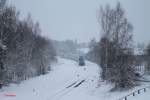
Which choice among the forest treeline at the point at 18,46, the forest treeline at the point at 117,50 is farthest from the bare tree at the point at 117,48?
the forest treeline at the point at 18,46

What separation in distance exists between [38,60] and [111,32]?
91.2 ft

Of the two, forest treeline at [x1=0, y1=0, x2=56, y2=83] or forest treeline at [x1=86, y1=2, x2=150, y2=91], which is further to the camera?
forest treeline at [x1=0, y1=0, x2=56, y2=83]

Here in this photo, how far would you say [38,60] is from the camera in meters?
55.8

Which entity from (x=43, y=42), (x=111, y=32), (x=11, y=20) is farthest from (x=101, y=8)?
(x=43, y=42)

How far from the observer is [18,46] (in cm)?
3991

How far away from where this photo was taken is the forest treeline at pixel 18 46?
33.3m

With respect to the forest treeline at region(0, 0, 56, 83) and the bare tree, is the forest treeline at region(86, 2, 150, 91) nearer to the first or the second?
the bare tree

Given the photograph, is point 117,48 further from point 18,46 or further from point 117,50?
point 18,46

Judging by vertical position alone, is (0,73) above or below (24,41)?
below

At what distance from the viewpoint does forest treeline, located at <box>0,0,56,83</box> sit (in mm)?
33344

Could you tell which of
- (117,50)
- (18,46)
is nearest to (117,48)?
(117,50)

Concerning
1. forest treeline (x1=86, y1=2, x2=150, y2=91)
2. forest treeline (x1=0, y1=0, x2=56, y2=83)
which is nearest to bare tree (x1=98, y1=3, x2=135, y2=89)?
forest treeline (x1=86, y1=2, x2=150, y2=91)

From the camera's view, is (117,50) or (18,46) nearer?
(117,50)

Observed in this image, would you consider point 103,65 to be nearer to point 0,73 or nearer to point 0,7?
point 0,73
